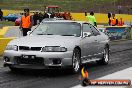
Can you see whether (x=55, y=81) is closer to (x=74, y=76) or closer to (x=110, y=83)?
(x=74, y=76)

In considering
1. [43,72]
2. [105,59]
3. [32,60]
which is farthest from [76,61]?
[105,59]

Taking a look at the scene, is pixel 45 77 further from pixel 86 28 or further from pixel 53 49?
pixel 86 28

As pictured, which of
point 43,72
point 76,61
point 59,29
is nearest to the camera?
point 76,61

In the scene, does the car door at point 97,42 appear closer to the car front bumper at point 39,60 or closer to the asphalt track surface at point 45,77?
the asphalt track surface at point 45,77

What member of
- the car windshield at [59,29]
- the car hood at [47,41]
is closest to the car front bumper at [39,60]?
the car hood at [47,41]

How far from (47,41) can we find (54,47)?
337 millimetres

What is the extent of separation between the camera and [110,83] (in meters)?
6.08

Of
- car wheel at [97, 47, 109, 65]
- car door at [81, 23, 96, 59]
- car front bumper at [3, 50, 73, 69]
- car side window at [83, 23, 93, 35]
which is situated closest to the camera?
car front bumper at [3, 50, 73, 69]

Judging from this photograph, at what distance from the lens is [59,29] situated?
11984mm

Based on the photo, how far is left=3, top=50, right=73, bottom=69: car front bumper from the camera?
10.4 m

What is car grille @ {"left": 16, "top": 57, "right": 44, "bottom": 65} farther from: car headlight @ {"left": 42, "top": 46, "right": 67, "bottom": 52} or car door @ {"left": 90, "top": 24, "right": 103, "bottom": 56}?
car door @ {"left": 90, "top": 24, "right": 103, "bottom": 56}

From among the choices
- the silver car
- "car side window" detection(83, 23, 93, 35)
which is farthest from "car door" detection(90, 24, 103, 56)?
"car side window" detection(83, 23, 93, 35)

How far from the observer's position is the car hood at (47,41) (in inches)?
420

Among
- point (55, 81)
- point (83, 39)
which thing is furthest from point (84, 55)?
point (55, 81)
